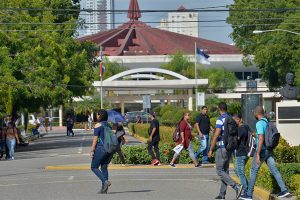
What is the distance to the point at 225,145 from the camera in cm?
1591

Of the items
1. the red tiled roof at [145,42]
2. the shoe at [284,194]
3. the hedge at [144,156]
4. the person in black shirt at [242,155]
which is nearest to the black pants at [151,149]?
the hedge at [144,156]

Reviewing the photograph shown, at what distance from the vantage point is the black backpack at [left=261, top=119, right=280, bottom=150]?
1529 centimetres

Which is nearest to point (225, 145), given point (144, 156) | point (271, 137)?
point (271, 137)

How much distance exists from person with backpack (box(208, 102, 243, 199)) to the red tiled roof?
411 feet

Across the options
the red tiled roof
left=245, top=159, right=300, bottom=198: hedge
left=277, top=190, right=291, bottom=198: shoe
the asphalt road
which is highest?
the red tiled roof

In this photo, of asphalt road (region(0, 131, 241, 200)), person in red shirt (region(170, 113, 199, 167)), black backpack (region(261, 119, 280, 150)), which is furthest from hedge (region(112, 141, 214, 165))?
black backpack (region(261, 119, 280, 150))

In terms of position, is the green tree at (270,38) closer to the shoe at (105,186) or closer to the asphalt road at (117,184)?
the asphalt road at (117,184)

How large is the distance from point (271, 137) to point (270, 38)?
5424cm

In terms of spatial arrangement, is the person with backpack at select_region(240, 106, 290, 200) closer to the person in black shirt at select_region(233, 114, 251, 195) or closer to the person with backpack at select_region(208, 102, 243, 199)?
the person in black shirt at select_region(233, 114, 251, 195)

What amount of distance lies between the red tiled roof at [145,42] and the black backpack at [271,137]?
126241 mm

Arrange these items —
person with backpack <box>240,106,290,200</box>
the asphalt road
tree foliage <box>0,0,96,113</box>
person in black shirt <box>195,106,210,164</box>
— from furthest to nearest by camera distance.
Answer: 1. tree foliage <box>0,0,96,113</box>
2. person in black shirt <box>195,106,210,164</box>
3. the asphalt road
4. person with backpack <box>240,106,290,200</box>

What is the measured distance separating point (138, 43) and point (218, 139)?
483 ft

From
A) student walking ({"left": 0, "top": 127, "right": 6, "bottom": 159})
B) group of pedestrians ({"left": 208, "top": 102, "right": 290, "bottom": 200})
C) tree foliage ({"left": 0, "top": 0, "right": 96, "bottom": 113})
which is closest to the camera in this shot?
group of pedestrians ({"left": 208, "top": 102, "right": 290, "bottom": 200})

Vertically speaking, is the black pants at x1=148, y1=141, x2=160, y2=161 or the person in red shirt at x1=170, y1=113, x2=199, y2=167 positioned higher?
the person in red shirt at x1=170, y1=113, x2=199, y2=167
